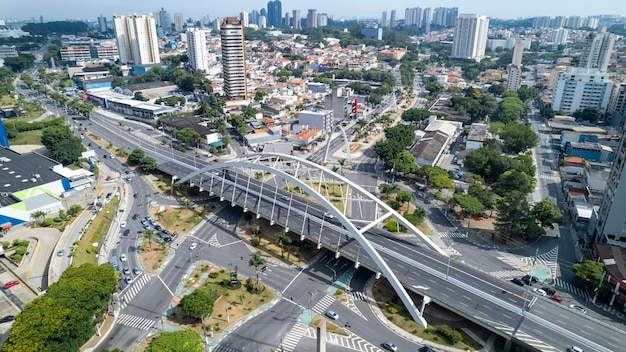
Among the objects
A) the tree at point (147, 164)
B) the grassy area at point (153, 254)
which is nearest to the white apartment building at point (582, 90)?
the tree at point (147, 164)

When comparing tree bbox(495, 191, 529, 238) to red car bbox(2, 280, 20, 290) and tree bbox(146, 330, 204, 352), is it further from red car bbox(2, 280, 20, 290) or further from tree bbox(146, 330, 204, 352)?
red car bbox(2, 280, 20, 290)

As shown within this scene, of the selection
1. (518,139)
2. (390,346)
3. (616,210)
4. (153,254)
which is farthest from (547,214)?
(153,254)

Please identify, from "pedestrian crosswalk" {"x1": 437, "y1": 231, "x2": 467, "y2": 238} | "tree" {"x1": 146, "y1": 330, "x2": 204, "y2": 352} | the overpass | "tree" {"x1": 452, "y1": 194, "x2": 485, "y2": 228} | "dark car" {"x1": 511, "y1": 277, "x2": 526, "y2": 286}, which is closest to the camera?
"tree" {"x1": 146, "y1": 330, "x2": 204, "y2": 352}

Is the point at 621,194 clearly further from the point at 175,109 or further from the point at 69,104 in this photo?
the point at 69,104

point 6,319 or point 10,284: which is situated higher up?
point 10,284

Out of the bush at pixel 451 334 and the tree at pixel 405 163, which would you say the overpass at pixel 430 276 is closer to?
the bush at pixel 451 334

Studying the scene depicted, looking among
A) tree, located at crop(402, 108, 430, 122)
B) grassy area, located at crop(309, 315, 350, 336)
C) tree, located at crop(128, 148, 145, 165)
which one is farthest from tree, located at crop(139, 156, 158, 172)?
tree, located at crop(402, 108, 430, 122)

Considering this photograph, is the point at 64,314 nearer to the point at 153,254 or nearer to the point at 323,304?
the point at 153,254
